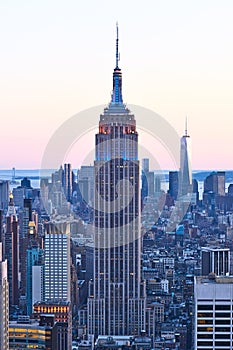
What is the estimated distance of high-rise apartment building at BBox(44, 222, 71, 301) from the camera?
34.1 feet

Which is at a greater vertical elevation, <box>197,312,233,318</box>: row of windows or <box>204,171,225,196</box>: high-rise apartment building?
<box>204,171,225,196</box>: high-rise apartment building

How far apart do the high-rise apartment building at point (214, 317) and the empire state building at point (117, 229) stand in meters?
6.08

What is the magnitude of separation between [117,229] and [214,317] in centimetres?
744

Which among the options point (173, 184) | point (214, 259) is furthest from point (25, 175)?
point (214, 259)

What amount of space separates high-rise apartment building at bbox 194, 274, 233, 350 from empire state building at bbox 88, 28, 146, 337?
6084 millimetres

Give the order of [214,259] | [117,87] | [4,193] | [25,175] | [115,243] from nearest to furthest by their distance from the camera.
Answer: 1. [25,175]
2. [214,259]
3. [117,87]
4. [4,193]
5. [115,243]

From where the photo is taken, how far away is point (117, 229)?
40.5ft

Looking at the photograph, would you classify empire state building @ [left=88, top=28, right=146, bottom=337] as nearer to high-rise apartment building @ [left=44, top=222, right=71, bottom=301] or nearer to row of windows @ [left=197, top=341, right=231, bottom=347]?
high-rise apartment building @ [left=44, top=222, right=71, bottom=301]

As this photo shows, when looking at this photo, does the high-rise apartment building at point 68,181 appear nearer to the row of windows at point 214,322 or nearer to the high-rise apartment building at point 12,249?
the high-rise apartment building at point 12,249

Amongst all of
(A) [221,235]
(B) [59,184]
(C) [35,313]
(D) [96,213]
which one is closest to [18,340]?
(C) [35,313]

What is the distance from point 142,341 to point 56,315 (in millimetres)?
1534

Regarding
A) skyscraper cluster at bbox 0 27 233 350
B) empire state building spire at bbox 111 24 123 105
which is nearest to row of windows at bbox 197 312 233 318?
skyscraper cluster at bbox 0 27 233 350

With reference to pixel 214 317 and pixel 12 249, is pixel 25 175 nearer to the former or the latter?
pixel 12 249

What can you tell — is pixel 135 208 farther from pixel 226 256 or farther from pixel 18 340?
pixel 18 340
